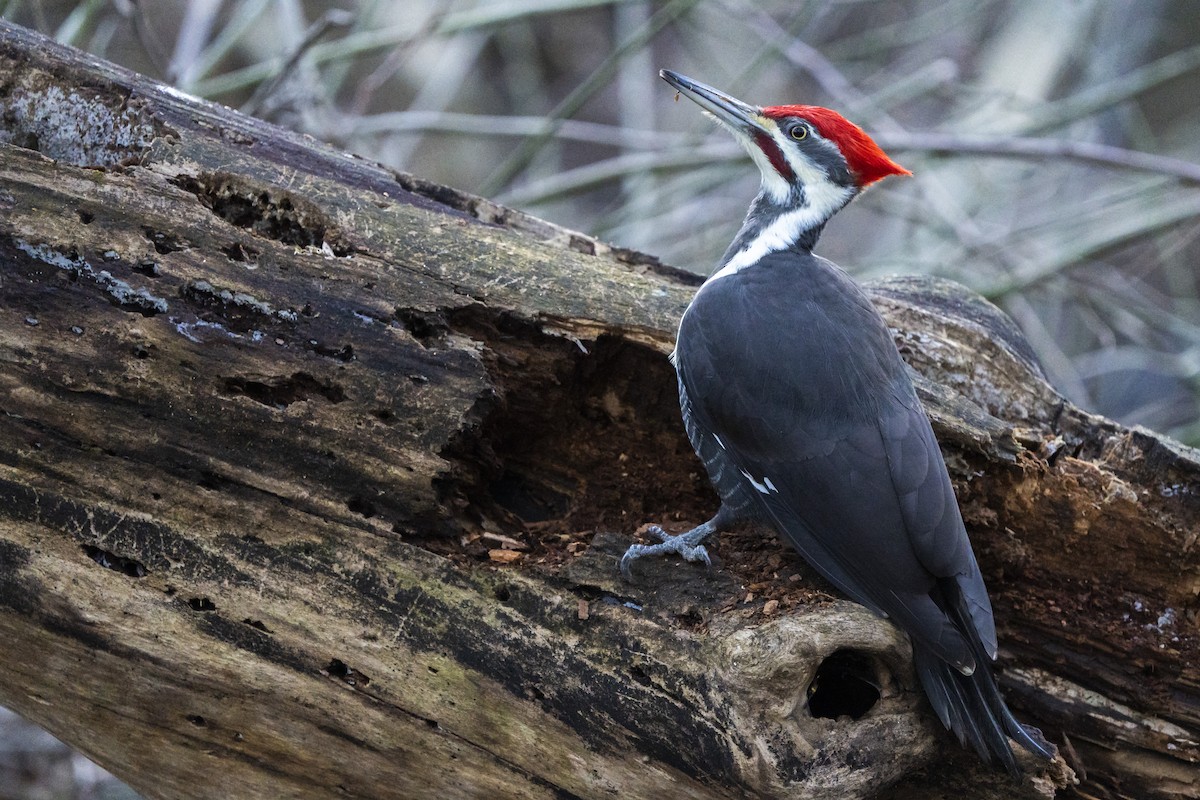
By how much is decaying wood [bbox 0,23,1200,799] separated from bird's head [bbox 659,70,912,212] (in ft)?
2.16

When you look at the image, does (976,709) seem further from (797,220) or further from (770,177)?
(770,177)

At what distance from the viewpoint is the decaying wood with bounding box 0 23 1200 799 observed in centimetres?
221

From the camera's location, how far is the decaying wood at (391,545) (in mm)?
2205

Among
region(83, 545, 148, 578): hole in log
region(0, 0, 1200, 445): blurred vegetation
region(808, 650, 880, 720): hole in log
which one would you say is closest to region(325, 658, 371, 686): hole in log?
region(83, 545, 148, 578): hole in log

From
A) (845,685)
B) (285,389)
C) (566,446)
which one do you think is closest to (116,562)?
(285,389)

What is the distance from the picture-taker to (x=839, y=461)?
2.40m

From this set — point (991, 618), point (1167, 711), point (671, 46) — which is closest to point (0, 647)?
point (991, 618)

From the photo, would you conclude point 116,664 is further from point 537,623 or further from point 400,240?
point 400,240

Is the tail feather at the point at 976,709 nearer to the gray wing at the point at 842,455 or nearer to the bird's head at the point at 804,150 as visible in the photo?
the gray wing at the point at 842,455

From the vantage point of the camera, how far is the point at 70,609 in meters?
2.26

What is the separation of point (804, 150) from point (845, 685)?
150 centimetres

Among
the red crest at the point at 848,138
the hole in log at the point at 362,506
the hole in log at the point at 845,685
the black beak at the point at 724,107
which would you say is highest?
the red crest at the point at 848,138

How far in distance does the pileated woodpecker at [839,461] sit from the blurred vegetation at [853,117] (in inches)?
66.4

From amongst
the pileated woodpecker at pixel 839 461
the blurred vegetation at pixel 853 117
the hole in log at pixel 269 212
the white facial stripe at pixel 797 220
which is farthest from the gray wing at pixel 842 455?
the blurred vegetation at pixel 853 117
